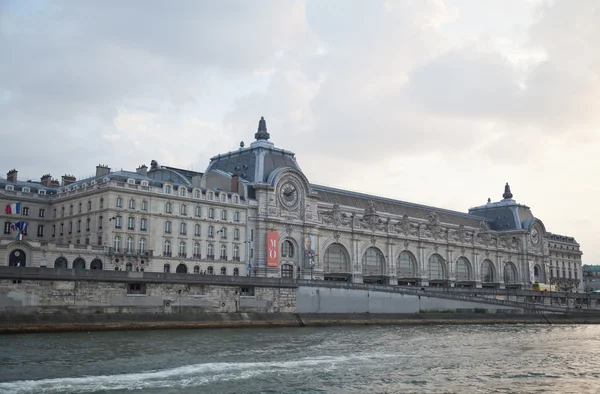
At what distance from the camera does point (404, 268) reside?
12962cm

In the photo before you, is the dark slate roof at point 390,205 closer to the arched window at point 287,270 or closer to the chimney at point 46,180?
the arched window at point 287,270

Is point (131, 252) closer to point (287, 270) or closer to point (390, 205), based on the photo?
point (287, 270)

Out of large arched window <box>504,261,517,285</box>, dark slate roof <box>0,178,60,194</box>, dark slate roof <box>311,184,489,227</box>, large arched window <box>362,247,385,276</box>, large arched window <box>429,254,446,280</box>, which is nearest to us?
dark slate roof <box>0,178,60,194</box>

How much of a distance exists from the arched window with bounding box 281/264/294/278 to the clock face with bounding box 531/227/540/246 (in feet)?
261

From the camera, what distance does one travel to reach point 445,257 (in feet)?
454

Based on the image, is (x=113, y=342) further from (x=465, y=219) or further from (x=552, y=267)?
(x=552, y=267)

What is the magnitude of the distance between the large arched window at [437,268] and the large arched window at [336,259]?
24972 mm

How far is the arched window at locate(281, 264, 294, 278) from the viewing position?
106 metres

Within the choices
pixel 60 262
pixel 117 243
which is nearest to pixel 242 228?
pixel 117 243

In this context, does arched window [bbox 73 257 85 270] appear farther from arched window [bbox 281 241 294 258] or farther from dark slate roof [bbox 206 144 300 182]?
arched window [bbox 281 241 294 258]

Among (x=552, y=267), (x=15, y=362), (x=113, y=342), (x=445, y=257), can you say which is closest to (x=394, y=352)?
(x=113, y=342)

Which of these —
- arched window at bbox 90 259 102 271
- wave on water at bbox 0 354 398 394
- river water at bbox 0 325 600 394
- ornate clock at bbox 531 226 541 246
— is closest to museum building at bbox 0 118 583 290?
arched window at bbox 90 259 102 271

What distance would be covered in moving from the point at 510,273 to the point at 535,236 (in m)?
13.2

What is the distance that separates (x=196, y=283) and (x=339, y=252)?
44.0m
